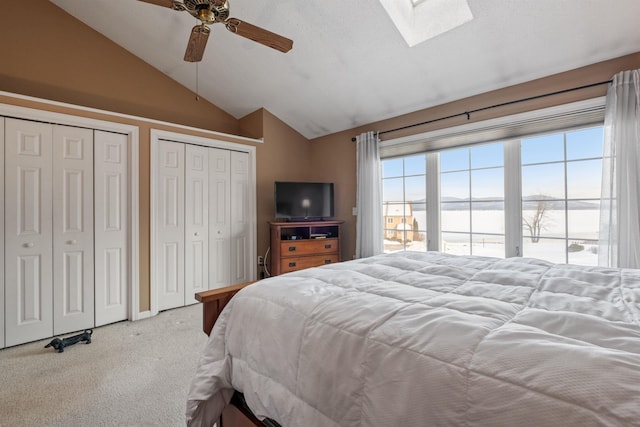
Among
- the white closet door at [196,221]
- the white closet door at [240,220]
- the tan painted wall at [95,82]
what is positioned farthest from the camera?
the white closet door at [240,220]

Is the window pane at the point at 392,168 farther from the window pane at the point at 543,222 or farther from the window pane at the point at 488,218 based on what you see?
the window pane at the point at 543,222

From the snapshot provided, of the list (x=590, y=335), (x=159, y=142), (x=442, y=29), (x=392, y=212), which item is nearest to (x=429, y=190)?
(x=392, y=212)

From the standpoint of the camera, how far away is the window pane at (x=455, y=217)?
323 centimetres

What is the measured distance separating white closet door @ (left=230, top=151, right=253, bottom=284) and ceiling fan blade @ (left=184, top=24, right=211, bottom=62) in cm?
179

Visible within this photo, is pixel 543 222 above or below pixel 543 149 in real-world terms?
below

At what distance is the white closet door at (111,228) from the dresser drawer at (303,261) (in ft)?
5.59

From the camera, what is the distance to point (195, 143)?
3533 millimetres

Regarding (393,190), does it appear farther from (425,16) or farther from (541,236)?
(425,16)

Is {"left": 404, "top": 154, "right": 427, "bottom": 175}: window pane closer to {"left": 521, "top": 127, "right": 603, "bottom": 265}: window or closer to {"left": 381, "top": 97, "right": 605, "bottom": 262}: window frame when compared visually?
{"left": 381, "top": 97, "right": 605, "bottom": 262}: window frame

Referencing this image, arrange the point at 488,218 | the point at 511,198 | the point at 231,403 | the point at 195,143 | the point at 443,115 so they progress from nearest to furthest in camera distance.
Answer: the point at 231,403
the point at 511,198
the point at 488,218
the point at 443,115
the point at 195,143

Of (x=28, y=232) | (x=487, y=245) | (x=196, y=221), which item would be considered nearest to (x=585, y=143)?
(x=487, y=245)

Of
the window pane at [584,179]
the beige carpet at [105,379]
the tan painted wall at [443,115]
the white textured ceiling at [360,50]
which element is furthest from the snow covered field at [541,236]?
the beige carpet at [105,379]

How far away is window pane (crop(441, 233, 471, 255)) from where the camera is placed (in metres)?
3.22

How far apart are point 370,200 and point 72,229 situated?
10.3 ft
